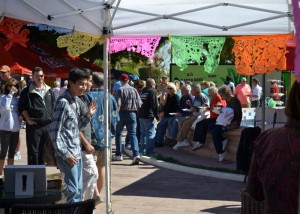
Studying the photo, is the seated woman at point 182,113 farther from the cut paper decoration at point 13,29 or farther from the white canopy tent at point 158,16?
the white canopy tent at point 158,16

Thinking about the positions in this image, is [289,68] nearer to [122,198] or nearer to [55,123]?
[122,198]

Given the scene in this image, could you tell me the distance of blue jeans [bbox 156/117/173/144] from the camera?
16.2m

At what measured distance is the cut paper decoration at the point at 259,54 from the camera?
9000 millimetres

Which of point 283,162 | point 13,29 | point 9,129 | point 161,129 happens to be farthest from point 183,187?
point 283,162

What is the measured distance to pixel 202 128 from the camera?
14.4 metres

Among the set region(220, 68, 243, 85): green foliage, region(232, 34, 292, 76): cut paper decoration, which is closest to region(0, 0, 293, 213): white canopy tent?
region(232, 34, 292, 76): cut paper decoration

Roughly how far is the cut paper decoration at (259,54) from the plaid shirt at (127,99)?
3729 millimetres

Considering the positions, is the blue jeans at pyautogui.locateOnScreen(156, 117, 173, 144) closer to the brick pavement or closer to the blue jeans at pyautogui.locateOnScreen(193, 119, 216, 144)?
the blue jeans at pyautogui.locateOnScreen(193, 119, 216, 144)

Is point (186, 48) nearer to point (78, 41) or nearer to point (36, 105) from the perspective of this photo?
point (78, 41)

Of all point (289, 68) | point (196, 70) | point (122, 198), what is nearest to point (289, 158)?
point (289, 68)

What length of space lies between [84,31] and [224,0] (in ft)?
5.51

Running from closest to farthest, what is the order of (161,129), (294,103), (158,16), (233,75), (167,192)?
1. (294,103)
2. (158,16)
3. (167,192)
4. (161,129)
5. (233,75)

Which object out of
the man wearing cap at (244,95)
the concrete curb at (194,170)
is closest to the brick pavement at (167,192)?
Answer: the concrete curb at (194,170)

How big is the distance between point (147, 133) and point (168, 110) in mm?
1926
